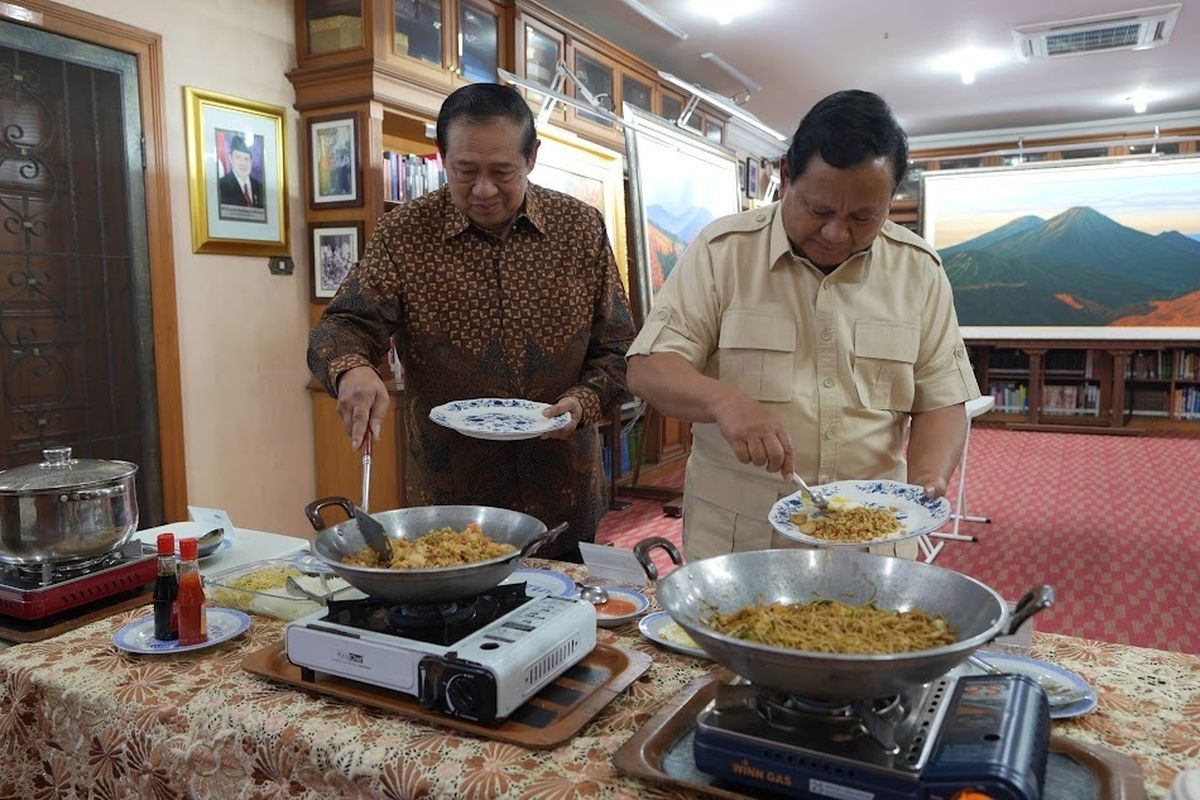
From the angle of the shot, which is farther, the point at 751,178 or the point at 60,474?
the point at 751,178

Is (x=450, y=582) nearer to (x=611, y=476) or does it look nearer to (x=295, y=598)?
(x=295, y=598)

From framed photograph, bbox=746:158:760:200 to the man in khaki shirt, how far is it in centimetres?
737

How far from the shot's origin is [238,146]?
3.73m

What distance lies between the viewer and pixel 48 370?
3.17 m

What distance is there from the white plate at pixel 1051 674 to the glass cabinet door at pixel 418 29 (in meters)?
3.62

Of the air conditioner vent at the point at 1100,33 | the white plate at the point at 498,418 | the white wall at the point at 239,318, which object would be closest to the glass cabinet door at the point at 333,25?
Answer: the white wall at the point at 239,318

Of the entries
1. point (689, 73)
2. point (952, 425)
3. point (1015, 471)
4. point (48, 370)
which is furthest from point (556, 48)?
point (1015, 471)

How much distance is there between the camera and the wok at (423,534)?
103 centimetres

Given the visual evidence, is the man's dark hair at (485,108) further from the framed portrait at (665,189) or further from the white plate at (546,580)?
the framed portrait at (665,189)

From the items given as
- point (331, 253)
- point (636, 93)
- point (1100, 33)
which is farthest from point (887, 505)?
point (1100, 33)

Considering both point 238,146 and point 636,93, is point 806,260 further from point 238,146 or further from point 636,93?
point 636,93

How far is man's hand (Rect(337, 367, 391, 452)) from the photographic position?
5.09ft

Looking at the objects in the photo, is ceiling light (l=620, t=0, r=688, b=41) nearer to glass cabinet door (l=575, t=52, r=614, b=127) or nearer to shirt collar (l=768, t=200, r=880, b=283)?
glass cabinet door (l=575, t=52, r=614, b=127)

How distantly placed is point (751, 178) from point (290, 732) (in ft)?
27.7
